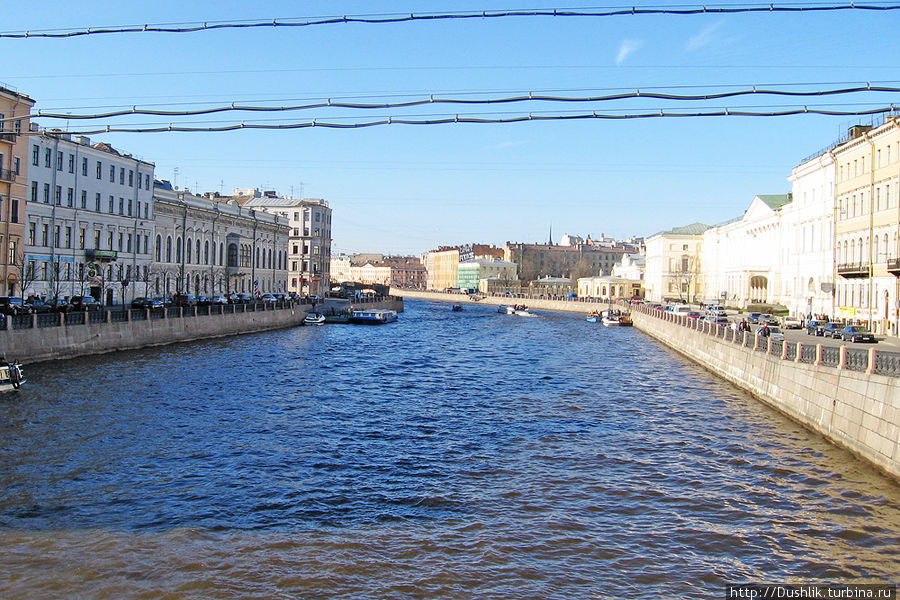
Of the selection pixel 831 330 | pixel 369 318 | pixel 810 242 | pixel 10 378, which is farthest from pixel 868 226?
pixel 369 318

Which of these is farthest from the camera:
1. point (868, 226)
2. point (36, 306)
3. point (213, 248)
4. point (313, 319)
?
point (213, 248)

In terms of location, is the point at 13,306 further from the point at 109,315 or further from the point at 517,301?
the point at 517,301

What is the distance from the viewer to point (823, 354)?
1912 centimetres

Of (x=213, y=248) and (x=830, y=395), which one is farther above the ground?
(x=213, y=248)

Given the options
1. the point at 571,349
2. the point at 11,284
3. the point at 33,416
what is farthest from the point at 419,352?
the point at 33,416

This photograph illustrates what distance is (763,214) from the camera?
229 feet

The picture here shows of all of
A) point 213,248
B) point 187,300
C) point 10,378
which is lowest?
point 10,378

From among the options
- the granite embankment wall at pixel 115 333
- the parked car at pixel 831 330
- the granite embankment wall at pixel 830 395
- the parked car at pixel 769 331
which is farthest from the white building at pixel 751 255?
the granite embankment wall at pixel 115 333

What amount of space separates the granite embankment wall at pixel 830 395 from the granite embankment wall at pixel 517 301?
72.0m

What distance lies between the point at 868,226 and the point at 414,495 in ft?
113

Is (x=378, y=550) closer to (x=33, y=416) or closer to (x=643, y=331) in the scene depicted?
(x=33, y=416)

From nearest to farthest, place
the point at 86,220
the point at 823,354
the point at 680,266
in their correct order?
the point at 823,354 < the point at 86,220 < the point at 680,266

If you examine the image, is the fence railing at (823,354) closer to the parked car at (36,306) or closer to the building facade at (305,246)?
the parked car at (36,306)

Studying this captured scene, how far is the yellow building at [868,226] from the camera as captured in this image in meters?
35.9
